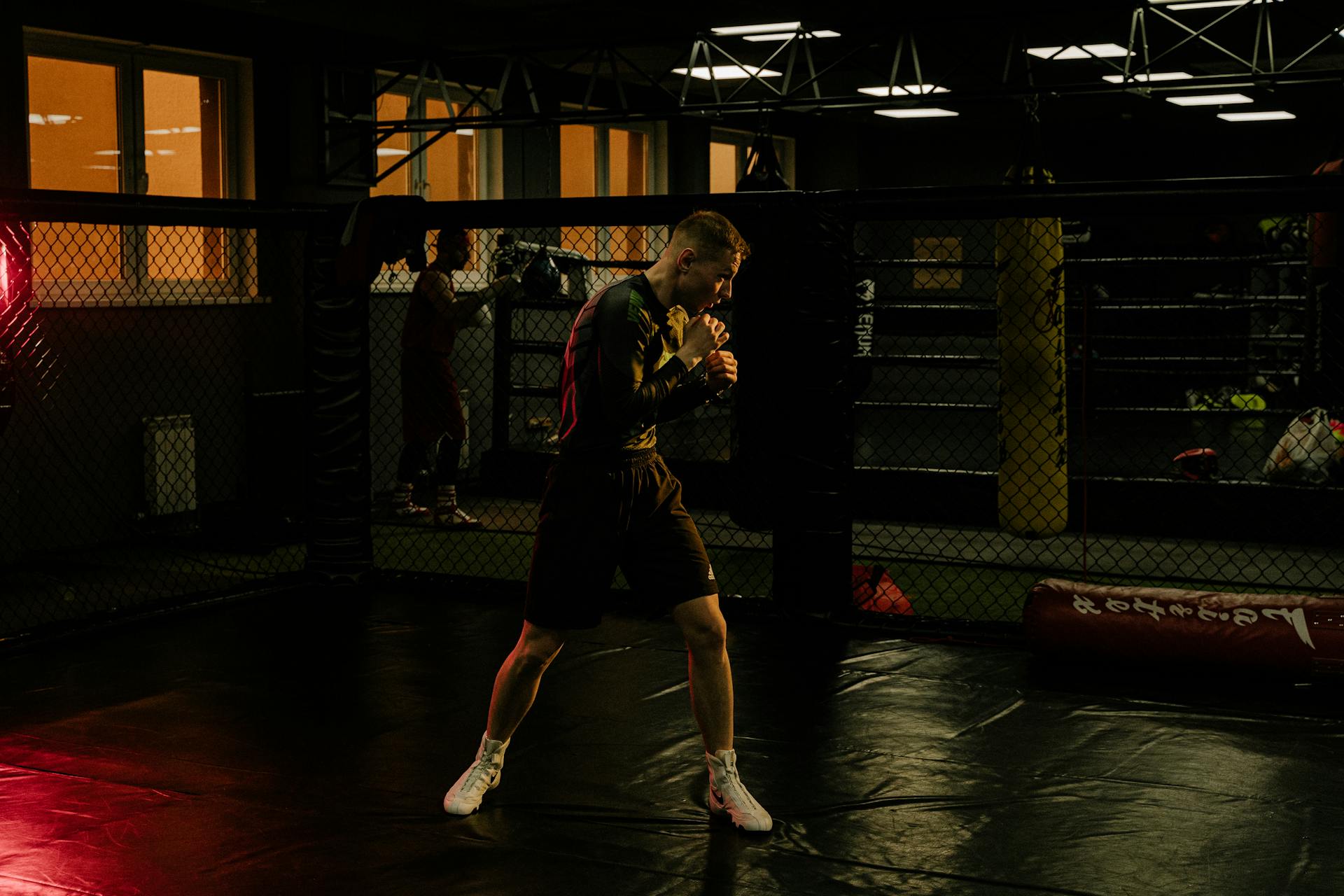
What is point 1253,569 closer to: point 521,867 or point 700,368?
point 700,368

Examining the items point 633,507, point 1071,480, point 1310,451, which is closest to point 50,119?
point 633,507

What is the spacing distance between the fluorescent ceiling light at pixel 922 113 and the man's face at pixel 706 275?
13.3 meters

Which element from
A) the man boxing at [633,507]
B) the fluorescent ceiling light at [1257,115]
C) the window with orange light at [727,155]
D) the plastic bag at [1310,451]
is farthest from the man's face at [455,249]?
the fluorescent ceiling light at [1257,115]

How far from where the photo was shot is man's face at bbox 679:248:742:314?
323 centimetres

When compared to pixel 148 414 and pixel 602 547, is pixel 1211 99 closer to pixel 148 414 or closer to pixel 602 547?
pixel 148 414

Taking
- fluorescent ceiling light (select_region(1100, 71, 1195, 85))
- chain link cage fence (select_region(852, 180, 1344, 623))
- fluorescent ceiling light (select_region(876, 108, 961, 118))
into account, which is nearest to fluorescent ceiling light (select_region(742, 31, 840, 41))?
chain link cage fence (select_region(852, 180, 1344, 623))

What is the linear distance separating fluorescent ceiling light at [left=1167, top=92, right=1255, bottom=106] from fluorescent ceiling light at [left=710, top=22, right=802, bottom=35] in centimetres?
598

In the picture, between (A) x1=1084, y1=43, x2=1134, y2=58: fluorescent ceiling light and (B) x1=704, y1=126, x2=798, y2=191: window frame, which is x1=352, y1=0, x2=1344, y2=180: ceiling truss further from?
(B) x1=704, y1=126, x2=798, y2=191: window frame

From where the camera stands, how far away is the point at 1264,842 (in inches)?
125

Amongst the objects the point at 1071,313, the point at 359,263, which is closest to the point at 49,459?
the point at 359,263

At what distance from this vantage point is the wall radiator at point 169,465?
7.52 m

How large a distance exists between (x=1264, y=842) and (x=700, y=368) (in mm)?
1708

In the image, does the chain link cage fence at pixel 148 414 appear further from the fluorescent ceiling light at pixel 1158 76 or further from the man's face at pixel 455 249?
the fluorescent ceiling light at pixel 1158 76

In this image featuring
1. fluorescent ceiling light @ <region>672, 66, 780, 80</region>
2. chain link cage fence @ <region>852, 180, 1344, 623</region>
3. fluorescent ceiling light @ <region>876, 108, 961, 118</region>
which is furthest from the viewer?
fluorescent ceiling light @ <region>876, 108, 961, 118</region>
